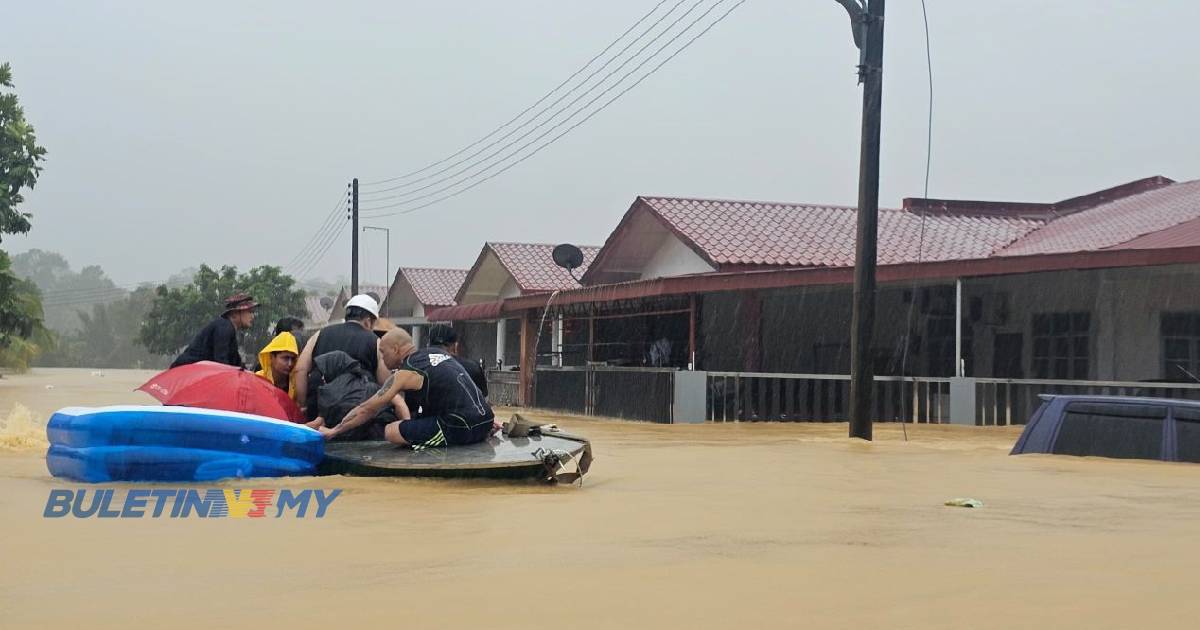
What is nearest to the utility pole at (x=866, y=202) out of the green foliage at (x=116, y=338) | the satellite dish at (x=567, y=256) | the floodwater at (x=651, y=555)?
the floodwater at (x=651, y=555)

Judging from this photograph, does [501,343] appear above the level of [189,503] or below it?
above

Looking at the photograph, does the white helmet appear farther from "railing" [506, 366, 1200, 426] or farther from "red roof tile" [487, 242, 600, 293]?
"red roof tile" [487, 242, 600, 293]

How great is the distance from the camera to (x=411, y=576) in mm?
6055

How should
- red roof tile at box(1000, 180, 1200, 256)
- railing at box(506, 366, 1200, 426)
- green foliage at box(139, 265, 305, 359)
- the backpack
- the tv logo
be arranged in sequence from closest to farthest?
the tv logo < the backpack < railing at box(506, 366, 1200, 426) < red roof tile at box(1000, 180, 1200, 256) < green foliage at box(139, 265, 305, 359)

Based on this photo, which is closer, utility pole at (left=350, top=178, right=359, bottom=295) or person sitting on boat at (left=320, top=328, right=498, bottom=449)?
person sitting on boat at (left=320, top=328, right=498, bottom=449)

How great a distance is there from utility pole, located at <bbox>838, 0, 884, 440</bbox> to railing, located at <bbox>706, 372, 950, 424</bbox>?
358 cm

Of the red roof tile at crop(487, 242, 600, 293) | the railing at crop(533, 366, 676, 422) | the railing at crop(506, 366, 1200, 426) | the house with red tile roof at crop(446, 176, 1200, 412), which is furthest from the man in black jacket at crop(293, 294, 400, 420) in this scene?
the red roof tile at crop(487, 242, 600, 293)

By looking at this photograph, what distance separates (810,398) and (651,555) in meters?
14.3

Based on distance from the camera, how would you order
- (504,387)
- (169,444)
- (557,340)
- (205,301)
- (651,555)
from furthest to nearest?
(205,301), (504,387), (557,340), (169,444), (651,555)

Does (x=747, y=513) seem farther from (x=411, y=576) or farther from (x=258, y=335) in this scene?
(x=258, y=335)

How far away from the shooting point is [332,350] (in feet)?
35.1

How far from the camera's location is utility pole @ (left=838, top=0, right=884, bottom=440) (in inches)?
620

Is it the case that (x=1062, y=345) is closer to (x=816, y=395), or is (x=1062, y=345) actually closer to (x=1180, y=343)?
(x=1180, y=343)

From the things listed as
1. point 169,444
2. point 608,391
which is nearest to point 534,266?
point 608,391
